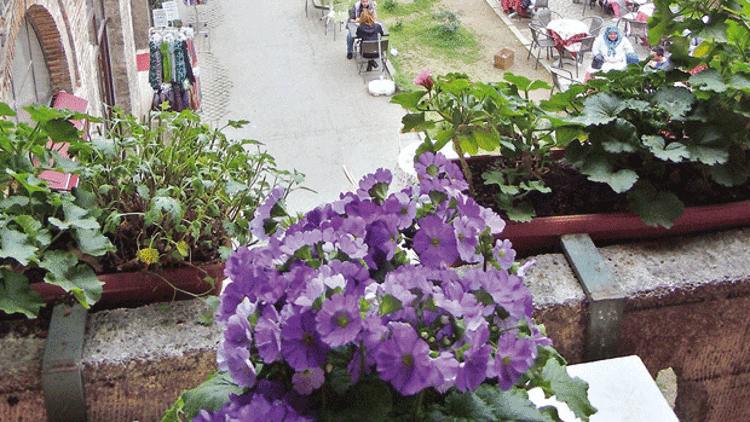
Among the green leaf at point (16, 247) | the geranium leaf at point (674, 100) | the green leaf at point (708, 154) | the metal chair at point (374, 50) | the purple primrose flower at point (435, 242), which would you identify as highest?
the purple primrose flower at point (435, 242)

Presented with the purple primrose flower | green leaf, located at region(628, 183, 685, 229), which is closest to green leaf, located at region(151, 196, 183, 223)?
the purple primrose flower

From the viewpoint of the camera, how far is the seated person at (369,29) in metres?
12.4

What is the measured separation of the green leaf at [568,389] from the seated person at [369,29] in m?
11.2

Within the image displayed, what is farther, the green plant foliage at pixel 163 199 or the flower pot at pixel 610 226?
the flower pot at pixel 610 226

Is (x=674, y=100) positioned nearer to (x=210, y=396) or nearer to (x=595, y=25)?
(x=210, y=396)

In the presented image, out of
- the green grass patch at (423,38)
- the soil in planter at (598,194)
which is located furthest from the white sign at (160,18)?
the soil in planter at (598,194)

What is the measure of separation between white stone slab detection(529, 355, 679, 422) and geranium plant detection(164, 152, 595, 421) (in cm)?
51

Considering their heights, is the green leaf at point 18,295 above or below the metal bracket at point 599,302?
above

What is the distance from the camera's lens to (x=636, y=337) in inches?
89.1

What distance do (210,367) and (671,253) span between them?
51.2 inches

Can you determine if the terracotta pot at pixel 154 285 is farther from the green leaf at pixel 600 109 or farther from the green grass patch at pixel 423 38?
the green grass patch at pixel 423 38

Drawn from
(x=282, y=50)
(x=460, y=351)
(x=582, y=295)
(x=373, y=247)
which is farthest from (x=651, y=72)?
(x=282, y=50)

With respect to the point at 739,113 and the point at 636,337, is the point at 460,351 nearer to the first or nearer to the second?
the point at 636,337

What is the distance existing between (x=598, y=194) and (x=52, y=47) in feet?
16.4
